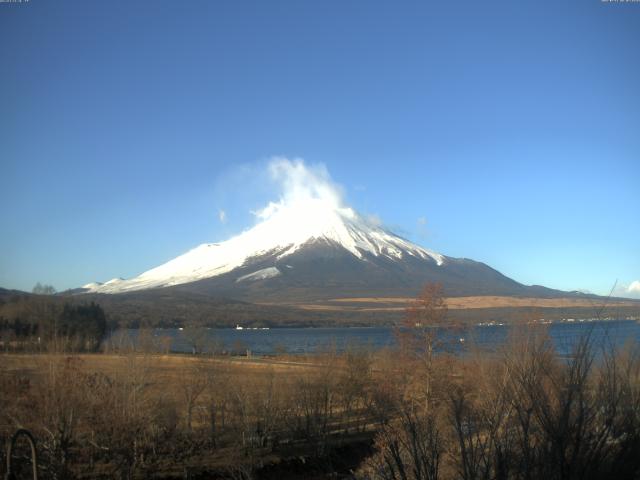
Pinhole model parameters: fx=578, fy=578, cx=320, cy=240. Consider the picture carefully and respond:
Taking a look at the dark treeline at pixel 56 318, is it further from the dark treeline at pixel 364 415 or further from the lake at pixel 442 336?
the dark treeline at pixel 364 415

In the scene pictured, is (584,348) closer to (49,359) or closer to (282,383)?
(49,359)

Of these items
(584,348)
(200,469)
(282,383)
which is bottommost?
(200,469)

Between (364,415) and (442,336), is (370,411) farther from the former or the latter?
(364,415)

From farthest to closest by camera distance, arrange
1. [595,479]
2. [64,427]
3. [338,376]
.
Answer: [338,376] → [64,427] → [595,479]

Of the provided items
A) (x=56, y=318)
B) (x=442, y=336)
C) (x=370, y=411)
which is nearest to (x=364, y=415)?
(x=442, y=336)

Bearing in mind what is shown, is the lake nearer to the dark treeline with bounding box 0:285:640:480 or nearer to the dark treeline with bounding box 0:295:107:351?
the dark treeline with bounding box 0:285:640:480

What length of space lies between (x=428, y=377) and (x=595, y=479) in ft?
73.7

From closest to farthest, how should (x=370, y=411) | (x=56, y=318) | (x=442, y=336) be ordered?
(x=370, y=411) → (x=442, y=336) → (x=56, y=318)

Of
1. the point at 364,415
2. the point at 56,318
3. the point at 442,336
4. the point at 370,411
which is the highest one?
the point at 442,336

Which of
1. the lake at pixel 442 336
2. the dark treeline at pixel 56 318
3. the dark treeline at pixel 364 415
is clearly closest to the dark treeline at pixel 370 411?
the dark treeline at pixel 364 415

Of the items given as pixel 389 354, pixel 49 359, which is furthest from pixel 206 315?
pixel 49 359

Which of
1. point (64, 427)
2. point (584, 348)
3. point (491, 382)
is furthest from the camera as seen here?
point (64, 427)

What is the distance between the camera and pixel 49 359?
18188 mm

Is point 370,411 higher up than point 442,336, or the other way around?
point 442,336
